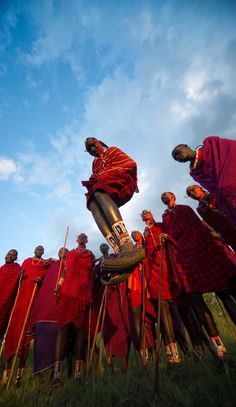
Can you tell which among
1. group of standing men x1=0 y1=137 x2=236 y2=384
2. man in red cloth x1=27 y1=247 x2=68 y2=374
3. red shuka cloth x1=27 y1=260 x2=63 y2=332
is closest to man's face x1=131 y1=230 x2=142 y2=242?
group of standing men x1=0 y1=137 x2=236 y2=384

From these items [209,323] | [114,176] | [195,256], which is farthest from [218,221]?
[114,176]

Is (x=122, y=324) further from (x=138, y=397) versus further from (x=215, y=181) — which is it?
(x=215, y=181)

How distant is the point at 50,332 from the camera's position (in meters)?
4.76

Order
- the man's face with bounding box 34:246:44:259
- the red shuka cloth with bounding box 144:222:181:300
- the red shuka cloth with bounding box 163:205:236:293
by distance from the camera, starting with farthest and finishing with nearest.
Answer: the man's face with bounding box 34:246:44:259, the red shuka cloth with bounding box 144:222:181:300, the red shuka cloth with bounding box 163:205:236:293

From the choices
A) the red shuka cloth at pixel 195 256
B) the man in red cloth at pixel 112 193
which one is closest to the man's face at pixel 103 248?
the red shuka cloth at pixel 195 256

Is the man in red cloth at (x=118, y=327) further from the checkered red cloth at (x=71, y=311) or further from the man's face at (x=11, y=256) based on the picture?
the man's face at (x=11, y=256)

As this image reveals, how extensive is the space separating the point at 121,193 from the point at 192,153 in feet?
3.53

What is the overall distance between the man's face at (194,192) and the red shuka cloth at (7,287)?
463 centimetres

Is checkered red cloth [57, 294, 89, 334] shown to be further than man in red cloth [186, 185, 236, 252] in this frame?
Yes

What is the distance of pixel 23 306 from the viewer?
5.55 meters

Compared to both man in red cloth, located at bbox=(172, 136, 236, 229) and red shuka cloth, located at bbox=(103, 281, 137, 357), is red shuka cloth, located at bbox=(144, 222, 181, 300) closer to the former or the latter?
red shuka cloth, located at bbox=(103, 281, 137, 357)

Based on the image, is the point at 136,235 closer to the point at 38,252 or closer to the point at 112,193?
the point at 38,252

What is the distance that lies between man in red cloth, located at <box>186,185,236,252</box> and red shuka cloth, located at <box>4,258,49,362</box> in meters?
4.36

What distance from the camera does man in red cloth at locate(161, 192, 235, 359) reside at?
3.08 metres
